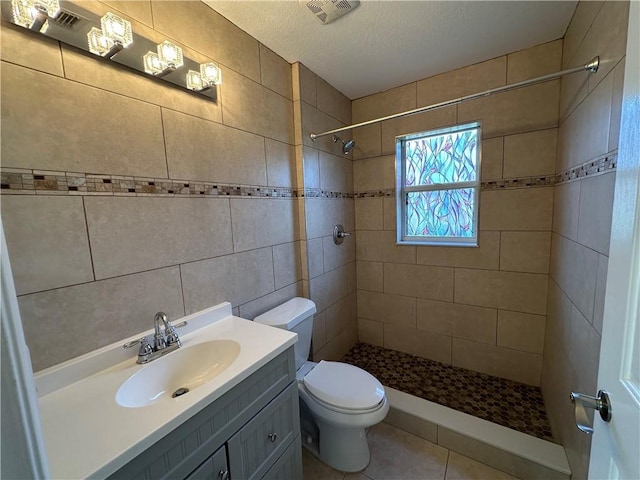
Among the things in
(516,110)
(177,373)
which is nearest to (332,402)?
(177,373)

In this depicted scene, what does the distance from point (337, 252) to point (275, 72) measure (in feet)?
4.59

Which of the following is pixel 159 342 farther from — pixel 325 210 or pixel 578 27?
pixel 578 27

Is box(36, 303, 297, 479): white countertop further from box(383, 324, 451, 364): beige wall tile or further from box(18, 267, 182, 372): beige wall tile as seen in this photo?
box(383, 324, 451, 364): beige wall tile

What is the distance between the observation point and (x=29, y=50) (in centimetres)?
82

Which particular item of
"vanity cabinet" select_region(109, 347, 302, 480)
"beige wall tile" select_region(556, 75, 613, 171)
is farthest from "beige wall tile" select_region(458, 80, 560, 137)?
"vanity cabinet" select_region(109, 347, 302, 480)

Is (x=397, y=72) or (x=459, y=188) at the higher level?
(x=397, y=72)

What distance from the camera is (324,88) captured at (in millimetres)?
2098

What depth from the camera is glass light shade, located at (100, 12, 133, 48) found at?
906 mm

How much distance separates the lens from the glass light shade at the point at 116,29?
0.91 metres

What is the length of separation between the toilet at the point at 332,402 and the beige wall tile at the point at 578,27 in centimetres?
198

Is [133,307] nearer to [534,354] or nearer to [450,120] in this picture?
[450,120]

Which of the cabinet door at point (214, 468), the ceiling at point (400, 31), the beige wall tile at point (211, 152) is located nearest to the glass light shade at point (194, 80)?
the beige wall tile at point (211, 152)

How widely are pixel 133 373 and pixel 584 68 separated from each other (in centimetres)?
219

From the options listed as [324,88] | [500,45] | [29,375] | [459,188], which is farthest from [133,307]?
[500,45]
